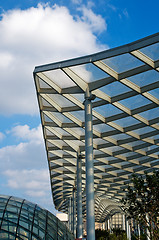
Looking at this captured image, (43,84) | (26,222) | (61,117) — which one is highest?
(43,84)

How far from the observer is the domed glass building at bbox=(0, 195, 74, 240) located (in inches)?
570

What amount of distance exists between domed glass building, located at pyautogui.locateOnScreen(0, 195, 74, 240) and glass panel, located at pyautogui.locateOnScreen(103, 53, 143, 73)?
999 centimetres

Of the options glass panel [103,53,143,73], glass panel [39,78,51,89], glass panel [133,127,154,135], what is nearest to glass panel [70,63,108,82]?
glass panel [103,53,143,73]

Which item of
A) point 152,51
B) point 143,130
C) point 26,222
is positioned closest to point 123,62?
point 152,51

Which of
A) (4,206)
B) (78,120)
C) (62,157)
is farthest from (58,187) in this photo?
(4,206)

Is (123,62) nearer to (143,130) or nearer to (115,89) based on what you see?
(115,89)

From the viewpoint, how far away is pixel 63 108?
817 inches

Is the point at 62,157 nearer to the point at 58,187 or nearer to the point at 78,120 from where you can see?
the point at 78,120

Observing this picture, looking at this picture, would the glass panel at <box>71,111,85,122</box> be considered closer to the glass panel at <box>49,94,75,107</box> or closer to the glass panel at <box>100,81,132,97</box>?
the glass panel at <box>49,94,75,107</box>

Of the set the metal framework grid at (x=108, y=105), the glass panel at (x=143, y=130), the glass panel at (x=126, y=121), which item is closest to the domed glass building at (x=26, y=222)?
the metal framework grid at (x=108, y=105)

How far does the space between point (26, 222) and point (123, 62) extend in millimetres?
10451

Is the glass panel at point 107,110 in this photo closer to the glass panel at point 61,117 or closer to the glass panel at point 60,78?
the glass panel at point 61,117

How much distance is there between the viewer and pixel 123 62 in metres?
15.2

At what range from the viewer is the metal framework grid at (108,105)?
1512cm
